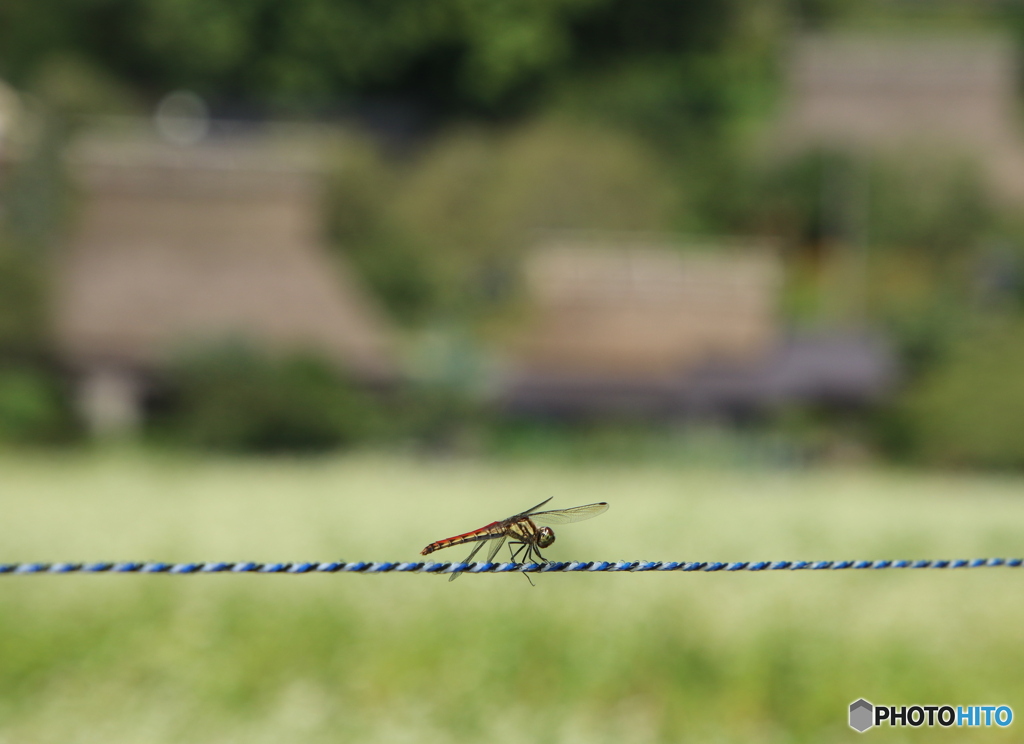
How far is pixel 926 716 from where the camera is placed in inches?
215

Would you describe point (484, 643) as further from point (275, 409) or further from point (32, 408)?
point (32, 408)

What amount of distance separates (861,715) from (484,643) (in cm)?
192

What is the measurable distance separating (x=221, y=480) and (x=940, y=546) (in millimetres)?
6938

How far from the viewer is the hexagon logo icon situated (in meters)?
5.62

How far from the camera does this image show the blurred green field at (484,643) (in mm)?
6141

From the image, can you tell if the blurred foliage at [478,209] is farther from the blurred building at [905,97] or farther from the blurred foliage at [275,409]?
the blurred foliage at [275,409]

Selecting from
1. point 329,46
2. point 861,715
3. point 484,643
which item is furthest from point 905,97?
point 861,715

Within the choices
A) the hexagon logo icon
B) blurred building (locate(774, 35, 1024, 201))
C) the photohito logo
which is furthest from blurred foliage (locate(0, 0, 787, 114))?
the hexagon logo icon

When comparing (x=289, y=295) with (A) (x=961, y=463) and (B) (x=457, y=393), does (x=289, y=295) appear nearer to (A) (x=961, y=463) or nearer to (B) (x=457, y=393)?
(B) (x=457, y=393)

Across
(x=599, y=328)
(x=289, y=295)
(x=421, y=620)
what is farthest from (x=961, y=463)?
(x=421, y=620)

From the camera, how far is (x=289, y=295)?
39.4 meters

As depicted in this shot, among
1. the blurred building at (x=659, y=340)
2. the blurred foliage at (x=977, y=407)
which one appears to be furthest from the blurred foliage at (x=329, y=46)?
the blurred foliage at (x=977, y=407)

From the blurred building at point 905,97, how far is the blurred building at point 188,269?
20.6m

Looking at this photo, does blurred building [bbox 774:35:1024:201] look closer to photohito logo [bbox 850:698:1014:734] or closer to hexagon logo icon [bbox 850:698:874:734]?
photohito logo [bbox 850:698:1014:734]
